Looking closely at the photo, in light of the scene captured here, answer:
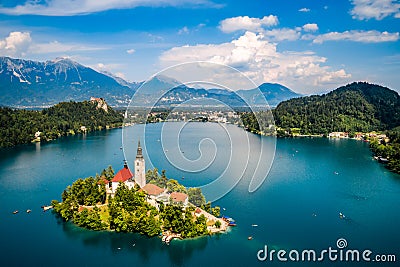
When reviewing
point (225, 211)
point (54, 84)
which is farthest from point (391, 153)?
point (54, 84)

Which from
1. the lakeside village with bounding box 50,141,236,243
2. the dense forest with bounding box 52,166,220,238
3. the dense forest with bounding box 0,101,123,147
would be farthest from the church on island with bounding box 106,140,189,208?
the dense forest with bounding box 0,101,123,147

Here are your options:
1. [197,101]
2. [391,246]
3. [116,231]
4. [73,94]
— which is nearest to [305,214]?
[391,246]

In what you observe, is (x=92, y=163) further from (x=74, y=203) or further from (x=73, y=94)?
(x=73, y=94)

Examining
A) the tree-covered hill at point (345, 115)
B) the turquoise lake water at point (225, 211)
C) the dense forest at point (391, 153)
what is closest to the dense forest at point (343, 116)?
the tree-covered hill at point (345, 115)

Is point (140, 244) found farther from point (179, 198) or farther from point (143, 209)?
point (179, 198)

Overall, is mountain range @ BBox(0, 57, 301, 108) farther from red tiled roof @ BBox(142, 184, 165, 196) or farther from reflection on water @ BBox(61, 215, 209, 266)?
reflection on water @ BBox(61, 215, 209, 266)

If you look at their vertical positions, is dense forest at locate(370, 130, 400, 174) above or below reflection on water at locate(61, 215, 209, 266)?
above
